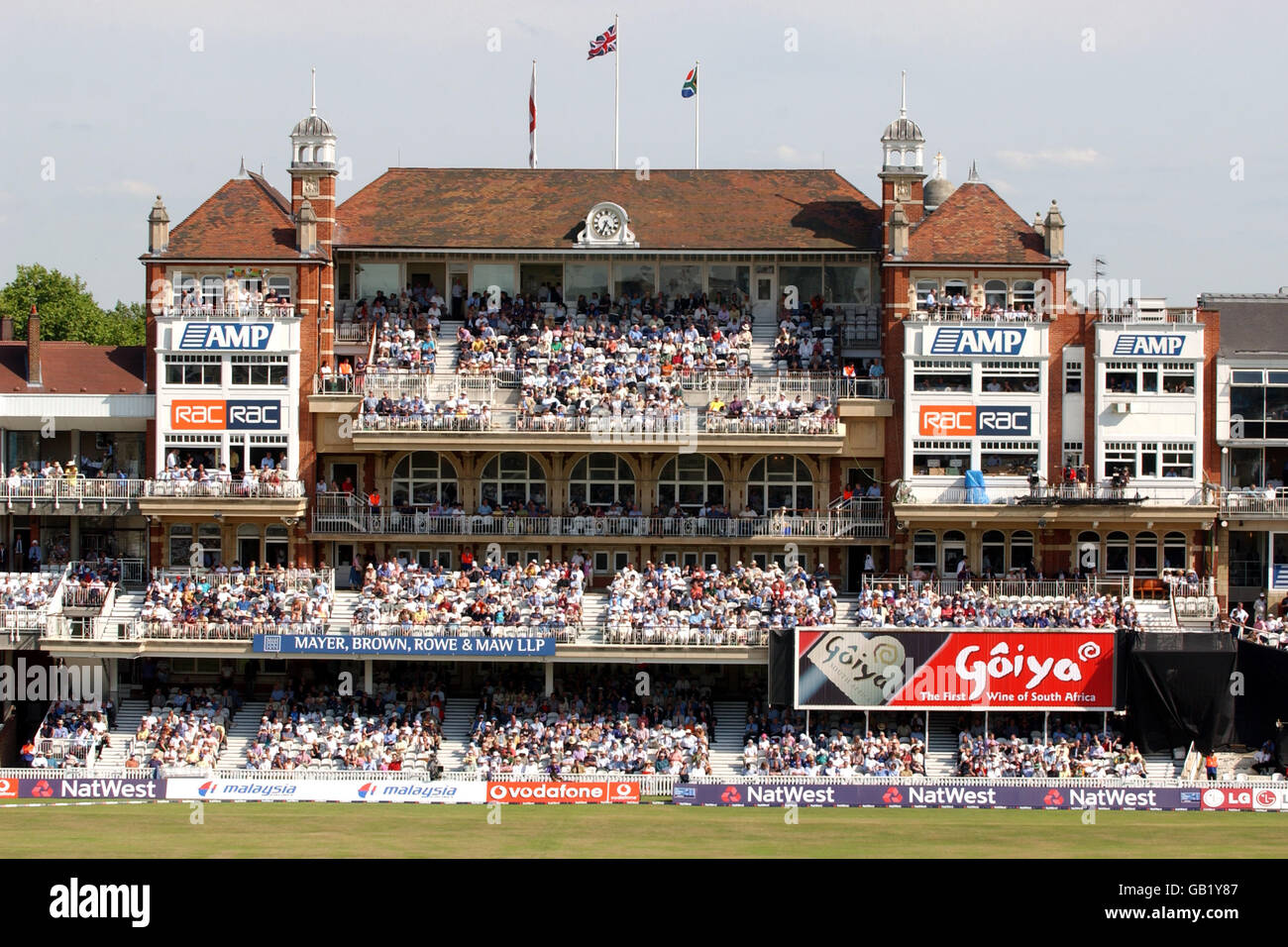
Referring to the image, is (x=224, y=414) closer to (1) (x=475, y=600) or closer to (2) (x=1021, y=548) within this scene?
(1) (x=475, y=600)

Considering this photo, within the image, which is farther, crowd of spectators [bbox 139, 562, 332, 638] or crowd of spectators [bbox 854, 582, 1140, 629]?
crowd of spectators [bbox 139, 562, 332, 638]

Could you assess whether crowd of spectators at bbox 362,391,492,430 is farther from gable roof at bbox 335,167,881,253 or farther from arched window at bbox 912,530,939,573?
arched window at bbox 912,530,939,573

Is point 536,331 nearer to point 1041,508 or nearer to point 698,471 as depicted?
point 698,471

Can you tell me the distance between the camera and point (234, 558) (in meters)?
54.9

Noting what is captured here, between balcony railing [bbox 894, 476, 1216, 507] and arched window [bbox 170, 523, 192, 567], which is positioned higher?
balcony railing [bbox 894, 476, 1216, 507]

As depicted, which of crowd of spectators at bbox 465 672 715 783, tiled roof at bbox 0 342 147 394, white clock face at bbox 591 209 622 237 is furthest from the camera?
white clock face at bbox 591 209 622 237

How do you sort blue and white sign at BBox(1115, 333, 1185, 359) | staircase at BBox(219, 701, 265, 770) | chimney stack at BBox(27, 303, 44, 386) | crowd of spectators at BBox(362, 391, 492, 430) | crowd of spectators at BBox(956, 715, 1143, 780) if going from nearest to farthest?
crowd of spectators at BBox(956, 715, 1143, 780), staircase at BBox(219, 701, 265, 770), crowd of spectators at BBox(362, 391, 492, 430), blue and white sign at BBox(1115, 333, 1185, 359), chimney stack at BBox(27, 303, 44, 386)

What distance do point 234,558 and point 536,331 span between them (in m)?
11.4

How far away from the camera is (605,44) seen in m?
57.4

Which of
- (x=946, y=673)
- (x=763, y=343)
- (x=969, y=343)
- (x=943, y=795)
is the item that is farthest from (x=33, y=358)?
(x=943, y=795)

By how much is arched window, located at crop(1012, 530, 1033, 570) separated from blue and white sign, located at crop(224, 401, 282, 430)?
72.6 feet

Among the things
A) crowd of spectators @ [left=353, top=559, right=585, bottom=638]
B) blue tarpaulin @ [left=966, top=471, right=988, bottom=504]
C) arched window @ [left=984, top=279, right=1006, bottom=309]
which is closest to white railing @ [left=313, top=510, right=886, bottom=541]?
crowd of spectators @ [left=353, top=559, right=585, bottom=638]

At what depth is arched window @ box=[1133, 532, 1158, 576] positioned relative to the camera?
54.4m
